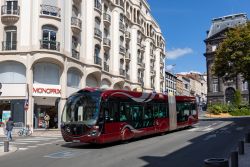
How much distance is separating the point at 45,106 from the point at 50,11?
28.1 feet

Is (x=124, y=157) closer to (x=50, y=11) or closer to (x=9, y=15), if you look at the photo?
(x=50, y=11)

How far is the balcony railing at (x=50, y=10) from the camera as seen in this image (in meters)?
35.0

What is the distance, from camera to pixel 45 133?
3178 cm

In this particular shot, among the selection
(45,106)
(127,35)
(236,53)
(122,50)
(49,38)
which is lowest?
(45,106)

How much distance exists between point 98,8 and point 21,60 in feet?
40.5

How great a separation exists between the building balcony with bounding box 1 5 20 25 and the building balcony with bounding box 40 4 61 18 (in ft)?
7.05

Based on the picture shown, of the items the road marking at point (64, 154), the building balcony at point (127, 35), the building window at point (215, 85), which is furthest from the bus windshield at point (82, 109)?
the building window at point (215, 85)

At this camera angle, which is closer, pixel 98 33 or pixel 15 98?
pixel 15 98

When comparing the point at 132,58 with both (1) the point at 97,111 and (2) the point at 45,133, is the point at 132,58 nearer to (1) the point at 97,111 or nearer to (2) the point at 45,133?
(2) the point at 45,133

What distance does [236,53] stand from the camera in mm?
38688

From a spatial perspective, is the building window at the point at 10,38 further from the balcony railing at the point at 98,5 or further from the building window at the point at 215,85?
the building window at the point at 215,85

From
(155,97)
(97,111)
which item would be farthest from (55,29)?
(97,111)

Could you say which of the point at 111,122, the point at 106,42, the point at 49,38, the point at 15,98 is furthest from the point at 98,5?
the point at 111,122

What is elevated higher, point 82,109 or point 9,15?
point 9,15
